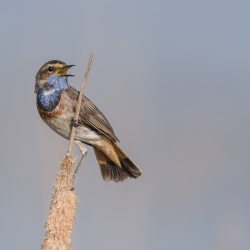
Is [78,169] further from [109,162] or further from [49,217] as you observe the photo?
[49,217]

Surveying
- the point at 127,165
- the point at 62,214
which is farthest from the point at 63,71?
the point at 62,214

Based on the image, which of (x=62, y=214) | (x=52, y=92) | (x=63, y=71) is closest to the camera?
(x=62, y=214)

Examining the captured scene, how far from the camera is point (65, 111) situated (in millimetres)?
4672

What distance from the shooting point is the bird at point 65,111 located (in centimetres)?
466

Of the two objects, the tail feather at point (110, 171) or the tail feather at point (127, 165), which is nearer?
the tail feather at point (127, 165)

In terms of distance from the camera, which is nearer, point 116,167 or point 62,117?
point 62,117

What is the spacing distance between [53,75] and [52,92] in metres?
0.14

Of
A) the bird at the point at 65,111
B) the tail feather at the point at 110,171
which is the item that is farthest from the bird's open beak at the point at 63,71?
the tail feather at the point at 110,171

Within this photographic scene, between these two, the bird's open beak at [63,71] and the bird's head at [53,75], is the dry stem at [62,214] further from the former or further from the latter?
the bird's head at [53,75]

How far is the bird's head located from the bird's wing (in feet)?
0.29

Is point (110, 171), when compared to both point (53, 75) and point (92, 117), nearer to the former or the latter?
point (92, 117)

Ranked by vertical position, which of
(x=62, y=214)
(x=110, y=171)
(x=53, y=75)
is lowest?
(x=62, y=214)

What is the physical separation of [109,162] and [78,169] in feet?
2.02

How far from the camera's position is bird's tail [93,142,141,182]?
16.2 feet
